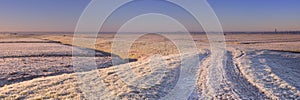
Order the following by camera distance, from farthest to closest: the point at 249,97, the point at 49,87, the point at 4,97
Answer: the point at 49,87
the point at 4,97
the point at 249,97

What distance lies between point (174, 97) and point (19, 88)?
29.6 feet

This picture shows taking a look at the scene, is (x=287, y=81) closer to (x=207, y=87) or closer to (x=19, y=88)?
(x=207, y=87)

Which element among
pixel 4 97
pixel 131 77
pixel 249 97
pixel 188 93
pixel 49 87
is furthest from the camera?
pixel 131 77

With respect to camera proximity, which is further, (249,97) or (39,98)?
(39,98)

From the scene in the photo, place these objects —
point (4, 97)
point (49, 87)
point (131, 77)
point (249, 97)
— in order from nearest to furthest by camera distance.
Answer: point (249, 97) < point (4, 97) < point (49, 87) < point (131, 77)

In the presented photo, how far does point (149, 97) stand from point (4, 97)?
7155mm

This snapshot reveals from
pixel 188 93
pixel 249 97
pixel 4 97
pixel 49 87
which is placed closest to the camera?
pixel 249 97

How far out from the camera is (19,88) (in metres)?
16.6

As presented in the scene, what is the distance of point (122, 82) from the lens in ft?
55.3

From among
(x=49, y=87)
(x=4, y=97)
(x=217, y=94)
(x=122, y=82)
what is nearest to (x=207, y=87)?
(x=217, y=94)

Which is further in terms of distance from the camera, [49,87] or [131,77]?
[131,77]

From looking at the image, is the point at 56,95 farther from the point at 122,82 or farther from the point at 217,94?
the point at 217,94

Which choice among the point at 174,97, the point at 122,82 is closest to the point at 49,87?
Result: the point at 122,82

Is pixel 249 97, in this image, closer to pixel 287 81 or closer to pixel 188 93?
pixel 188 93
